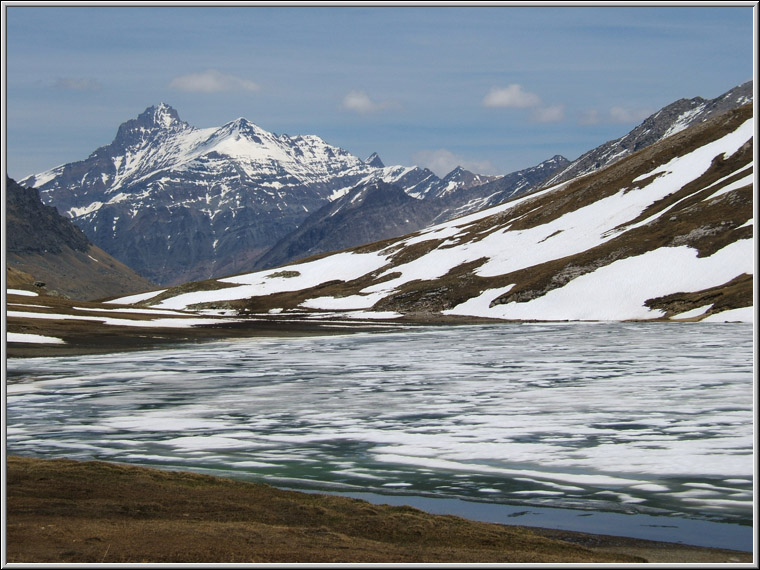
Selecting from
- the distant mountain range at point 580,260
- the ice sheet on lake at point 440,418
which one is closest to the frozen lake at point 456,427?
the ice sheet on lake at point 440,418

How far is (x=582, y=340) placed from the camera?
67125mm

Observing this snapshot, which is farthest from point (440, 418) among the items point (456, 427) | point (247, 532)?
point (247, 532)

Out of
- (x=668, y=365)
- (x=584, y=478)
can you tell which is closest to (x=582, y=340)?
(x=668, y=365)

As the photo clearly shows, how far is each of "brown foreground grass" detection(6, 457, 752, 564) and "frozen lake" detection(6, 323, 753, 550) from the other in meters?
1.60

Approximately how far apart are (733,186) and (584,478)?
112 meters

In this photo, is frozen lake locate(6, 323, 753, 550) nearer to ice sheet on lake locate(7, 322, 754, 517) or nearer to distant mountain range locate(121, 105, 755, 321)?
ice sheet on lake locate(7, 322, 754, 517)

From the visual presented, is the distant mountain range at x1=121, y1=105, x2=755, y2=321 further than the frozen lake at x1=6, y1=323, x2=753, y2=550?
Yes

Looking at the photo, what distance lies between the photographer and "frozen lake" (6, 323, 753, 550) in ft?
61.2

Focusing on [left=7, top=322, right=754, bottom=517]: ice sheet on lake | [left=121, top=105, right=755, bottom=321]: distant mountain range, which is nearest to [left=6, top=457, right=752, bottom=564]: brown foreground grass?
[left=7, top=322, right=754, bottom=517]: ice sheet on lake

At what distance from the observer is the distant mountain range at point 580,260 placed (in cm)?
10119

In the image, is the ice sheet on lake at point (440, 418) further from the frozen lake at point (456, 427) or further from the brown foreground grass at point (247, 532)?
the brown foreground grass at point (247, 532)

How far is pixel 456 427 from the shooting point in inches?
1103

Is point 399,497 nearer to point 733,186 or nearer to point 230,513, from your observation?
point 230,513

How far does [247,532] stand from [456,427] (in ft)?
45.7
